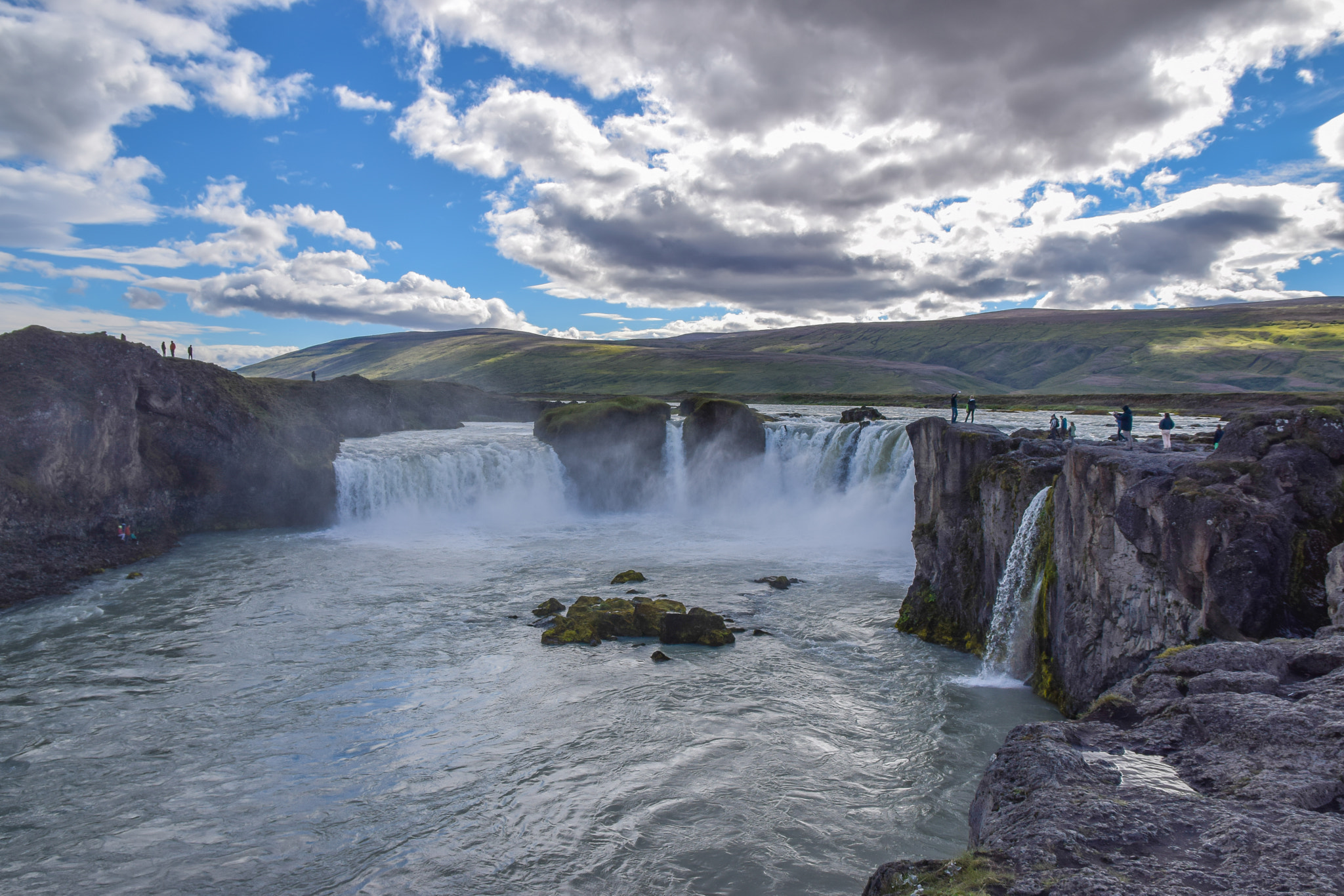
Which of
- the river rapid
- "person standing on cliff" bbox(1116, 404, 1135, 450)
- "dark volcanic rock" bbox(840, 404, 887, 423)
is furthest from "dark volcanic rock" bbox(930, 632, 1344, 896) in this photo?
"dark volcanic rock" bbox(840, 404, 887, 423)

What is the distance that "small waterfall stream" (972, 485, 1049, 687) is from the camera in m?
17.5

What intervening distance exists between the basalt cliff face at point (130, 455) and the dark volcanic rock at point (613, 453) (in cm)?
1542

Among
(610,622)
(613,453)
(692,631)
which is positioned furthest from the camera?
(613,453)

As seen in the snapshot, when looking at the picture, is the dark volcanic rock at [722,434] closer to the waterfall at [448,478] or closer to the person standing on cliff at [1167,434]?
the waterfall at [448,478]

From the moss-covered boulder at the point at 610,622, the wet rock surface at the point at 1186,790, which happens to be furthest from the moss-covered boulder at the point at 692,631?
the wet rock surface at the point at 1186,790

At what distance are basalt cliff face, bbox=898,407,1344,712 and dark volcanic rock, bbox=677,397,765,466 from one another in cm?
2742

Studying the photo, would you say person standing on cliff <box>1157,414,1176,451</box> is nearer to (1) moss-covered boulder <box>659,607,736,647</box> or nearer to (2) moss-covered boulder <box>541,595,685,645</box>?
(1) moss-covered boulder <box>659,607,736,647</box>

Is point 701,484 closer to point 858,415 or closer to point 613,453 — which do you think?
point 613,453

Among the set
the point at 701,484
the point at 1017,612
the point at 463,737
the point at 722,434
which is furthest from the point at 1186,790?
the point at 701,484

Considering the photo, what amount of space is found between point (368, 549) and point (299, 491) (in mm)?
9492

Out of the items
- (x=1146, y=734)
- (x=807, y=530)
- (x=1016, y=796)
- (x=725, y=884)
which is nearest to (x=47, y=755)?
(x=725, y=884)

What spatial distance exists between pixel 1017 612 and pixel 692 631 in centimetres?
876

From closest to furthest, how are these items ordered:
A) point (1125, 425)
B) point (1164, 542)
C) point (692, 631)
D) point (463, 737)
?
point (1164, 542) < point (463, 737) < point (1125, 425) < point (692, 631)

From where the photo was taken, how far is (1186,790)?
19.6 ft
